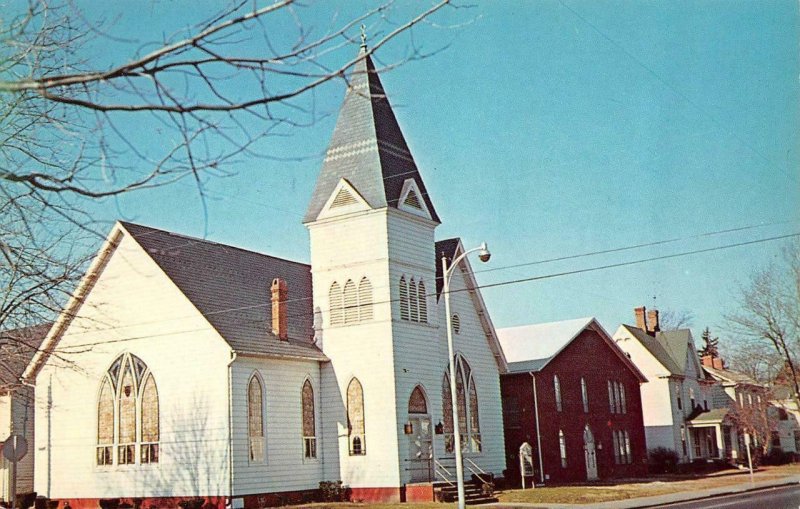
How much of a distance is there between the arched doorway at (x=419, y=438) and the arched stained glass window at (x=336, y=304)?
392 cm

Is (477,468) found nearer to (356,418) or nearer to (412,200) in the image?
(356,418)

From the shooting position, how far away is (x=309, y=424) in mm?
35062

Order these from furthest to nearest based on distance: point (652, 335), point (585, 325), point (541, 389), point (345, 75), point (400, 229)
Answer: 1. point (652, 335)
2. point (585, 325)
3. point (541, 389)
4. point (400, 229)
5. point (345, 75)

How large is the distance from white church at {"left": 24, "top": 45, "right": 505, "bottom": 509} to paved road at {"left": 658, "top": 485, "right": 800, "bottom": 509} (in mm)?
9051

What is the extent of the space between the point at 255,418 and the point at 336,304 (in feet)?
18.6

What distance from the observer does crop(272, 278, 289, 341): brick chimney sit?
34969mm

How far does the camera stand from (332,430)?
1384 inches

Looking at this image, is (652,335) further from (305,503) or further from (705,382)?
(305,503)

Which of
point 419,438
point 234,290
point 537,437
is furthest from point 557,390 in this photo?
point 234,290

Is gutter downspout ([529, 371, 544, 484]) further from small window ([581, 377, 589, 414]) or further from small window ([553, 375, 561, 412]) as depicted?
small window ([581, 377, 589, 414])

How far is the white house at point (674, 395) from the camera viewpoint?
64.6 metres

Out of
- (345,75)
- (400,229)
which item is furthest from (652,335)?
(345,75)

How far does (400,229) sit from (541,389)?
1444cm

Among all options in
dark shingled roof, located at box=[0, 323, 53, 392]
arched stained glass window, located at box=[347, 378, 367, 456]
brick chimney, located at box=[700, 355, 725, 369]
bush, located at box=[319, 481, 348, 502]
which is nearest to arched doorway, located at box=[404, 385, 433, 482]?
arched stained glass window, located at box=[347, 378, 367, 456]
